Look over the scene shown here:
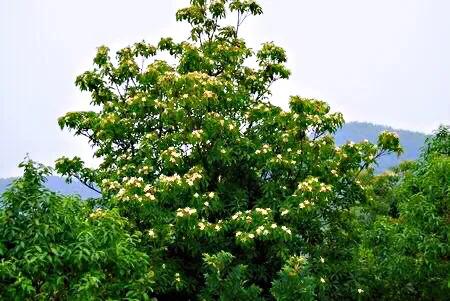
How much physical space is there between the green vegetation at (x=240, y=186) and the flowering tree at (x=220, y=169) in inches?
1.7

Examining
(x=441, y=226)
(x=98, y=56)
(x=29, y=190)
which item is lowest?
(x=29, y=190)

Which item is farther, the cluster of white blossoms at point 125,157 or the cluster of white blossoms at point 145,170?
the cluster of white blossoms at point 125,157

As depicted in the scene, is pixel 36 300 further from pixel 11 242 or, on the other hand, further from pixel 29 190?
pixel 29 190

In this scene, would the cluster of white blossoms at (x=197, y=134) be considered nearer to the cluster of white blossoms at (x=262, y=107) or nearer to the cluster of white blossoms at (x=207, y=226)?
the cluster of white blossoms at (x=207, y=226)

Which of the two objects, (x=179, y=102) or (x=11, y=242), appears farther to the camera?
(x=179, y=102)

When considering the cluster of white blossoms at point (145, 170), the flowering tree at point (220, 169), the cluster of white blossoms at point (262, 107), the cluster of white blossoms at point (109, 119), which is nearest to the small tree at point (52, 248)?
the flowering tree at point (220, 169)

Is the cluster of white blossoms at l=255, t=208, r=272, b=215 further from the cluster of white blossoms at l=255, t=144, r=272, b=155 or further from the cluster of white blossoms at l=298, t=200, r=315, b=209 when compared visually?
the cluster of white blossoms at l=255, t=144, r=272, b=155

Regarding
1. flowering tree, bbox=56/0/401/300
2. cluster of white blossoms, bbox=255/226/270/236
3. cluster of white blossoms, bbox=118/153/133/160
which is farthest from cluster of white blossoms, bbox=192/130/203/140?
cluster of white blossoms, bbox=118/153/133/160

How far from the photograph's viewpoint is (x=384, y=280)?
56.5ft

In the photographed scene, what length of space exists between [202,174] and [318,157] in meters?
3.64

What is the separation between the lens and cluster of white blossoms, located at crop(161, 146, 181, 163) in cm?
1517

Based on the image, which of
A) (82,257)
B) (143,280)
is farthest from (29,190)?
(143,280)

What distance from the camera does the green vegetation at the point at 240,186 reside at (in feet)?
45.8

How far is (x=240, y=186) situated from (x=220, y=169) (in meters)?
0.77
